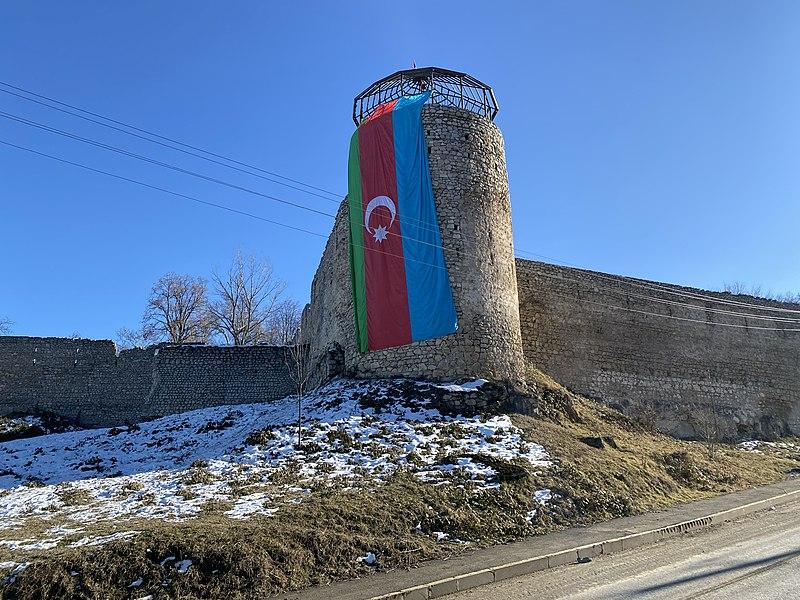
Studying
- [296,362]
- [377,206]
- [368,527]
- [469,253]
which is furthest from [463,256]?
[368,527]

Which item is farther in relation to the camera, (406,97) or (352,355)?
(406,97)

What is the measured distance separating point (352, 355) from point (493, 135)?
7921 mm

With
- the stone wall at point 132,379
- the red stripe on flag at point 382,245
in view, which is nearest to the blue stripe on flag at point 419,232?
the red stripe on flag at point 382,245

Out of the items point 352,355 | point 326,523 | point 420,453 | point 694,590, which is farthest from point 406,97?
point 694,590

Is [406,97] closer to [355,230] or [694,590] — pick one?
[355,230]

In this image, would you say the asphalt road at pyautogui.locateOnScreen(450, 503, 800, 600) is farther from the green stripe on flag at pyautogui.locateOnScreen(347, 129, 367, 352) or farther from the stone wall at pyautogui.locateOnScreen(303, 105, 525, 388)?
the green stripe on flag at pyautogui.locateOnScreen(347, 129, 367, 352)

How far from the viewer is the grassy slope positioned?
256 inches

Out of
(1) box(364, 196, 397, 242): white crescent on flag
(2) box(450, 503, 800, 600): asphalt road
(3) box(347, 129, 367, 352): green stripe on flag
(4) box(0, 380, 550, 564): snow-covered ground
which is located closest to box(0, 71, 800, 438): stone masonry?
(3) box(347, 129, 367, 352): green stripe on flag

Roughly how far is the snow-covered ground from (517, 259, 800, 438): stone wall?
6463mm

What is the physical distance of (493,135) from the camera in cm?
1891

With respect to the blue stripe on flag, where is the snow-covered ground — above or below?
below

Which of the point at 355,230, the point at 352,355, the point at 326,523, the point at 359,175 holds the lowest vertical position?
the point at 326,523

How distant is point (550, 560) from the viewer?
25.7 ft

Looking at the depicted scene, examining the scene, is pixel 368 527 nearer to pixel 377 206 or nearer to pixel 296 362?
pixel 296 362
